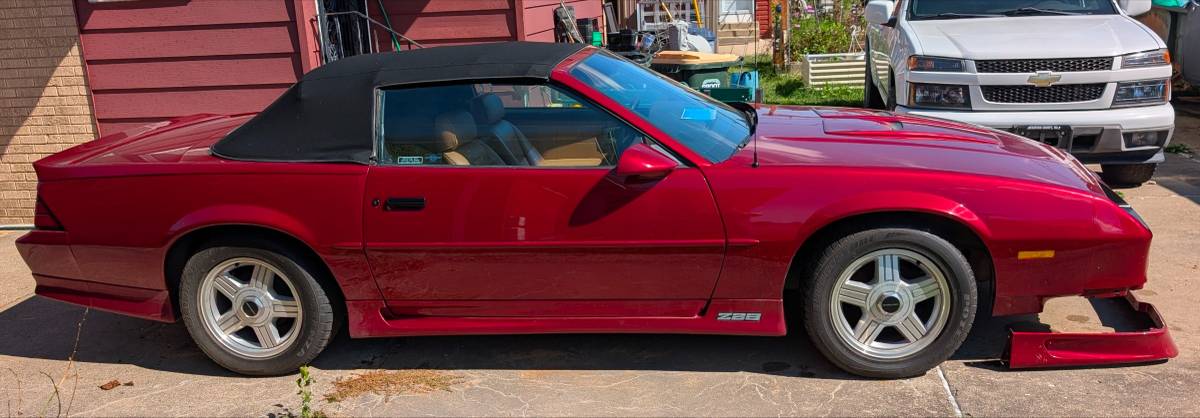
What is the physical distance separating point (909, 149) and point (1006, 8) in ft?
13.7

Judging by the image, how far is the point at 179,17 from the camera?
24.0 feet

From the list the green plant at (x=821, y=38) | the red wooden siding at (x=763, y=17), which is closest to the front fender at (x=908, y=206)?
the green plant at (x=821, y=38)

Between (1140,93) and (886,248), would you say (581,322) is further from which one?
(1140,93)

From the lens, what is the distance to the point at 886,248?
3.78m

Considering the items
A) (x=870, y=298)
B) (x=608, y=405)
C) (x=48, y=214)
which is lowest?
(x=608, y=405)

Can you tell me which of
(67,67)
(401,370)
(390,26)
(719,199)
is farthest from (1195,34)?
(67,67)

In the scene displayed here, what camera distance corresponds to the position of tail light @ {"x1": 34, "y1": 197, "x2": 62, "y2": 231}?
4332mm

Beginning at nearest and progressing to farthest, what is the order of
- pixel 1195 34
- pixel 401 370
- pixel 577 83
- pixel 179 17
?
1. pixel 577 83
2. pixel 401 370
3. pixel 179 17
4. pixel 1195 34

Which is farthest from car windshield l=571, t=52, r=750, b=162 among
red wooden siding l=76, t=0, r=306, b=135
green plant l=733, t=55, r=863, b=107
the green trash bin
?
green plant l=733, t=55, r=863, b=107

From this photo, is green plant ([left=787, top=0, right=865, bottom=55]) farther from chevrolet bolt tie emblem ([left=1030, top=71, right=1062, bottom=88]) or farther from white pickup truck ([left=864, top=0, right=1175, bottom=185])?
chevrolet bolt tie emblem ([left=1030, top=71, right=1062, bottom=88])

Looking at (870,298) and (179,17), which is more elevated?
(179,17)

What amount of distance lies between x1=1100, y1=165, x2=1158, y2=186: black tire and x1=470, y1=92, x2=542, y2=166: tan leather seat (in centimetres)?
494

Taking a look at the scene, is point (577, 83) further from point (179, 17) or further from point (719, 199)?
point (179, 17)

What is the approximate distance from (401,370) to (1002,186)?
2610 millimetres
